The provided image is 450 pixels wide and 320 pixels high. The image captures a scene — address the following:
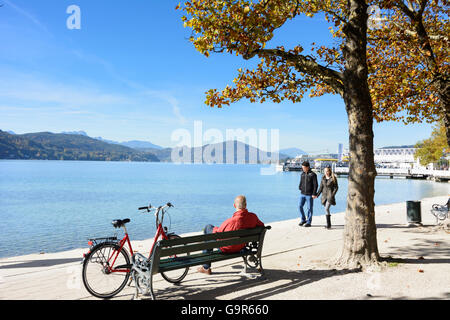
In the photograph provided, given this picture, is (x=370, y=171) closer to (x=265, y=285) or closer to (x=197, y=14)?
(x=265, y=285)

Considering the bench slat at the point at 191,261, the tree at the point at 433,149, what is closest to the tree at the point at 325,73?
the bench slat at the point at 191,261

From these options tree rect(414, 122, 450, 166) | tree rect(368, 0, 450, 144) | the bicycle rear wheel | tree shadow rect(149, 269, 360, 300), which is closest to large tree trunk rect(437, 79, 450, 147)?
tree rect(368, 0, 450, 144)

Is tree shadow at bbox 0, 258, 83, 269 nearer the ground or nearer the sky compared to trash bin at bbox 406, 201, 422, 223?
nearer the ground

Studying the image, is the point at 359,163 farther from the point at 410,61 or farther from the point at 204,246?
the point at 410,61

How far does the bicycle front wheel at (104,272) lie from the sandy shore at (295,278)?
0.21 metres

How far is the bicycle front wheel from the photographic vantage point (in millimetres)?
5820

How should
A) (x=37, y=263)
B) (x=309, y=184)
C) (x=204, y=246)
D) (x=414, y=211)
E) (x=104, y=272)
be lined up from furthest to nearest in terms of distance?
(x=309, y=184) → (x=414, y=211) → (x=37, y=263) → (x=204, y=246) → (x=104, y=272)

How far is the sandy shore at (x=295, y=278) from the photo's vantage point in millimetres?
5965

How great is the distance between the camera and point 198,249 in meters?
6.05

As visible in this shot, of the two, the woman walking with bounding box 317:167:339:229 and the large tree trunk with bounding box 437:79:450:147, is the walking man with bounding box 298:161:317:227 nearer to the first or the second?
the woman walking with bounding box 317:167:339:229

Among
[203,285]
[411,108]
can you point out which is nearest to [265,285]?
[203,285]

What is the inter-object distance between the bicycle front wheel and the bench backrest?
0.80m

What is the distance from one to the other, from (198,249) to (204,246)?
134 millimetres

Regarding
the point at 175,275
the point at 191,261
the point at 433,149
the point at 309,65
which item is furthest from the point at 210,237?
the point at 433,149
